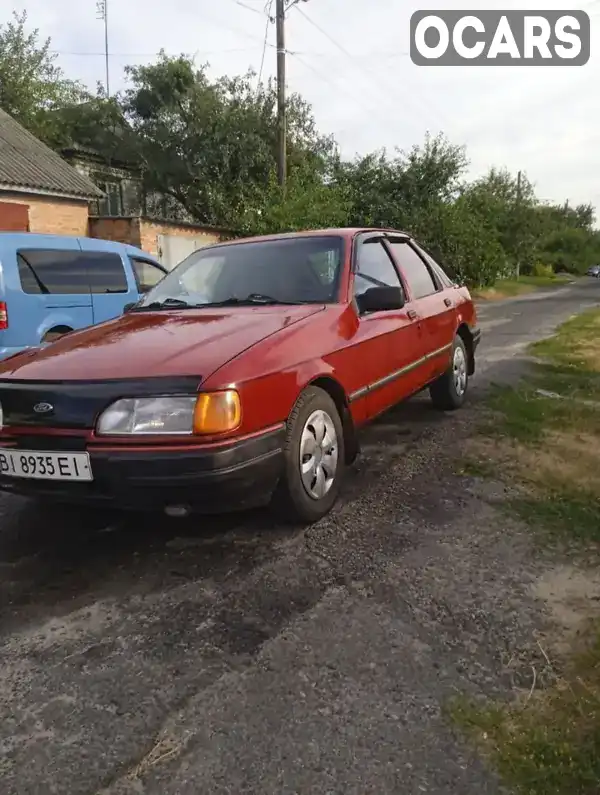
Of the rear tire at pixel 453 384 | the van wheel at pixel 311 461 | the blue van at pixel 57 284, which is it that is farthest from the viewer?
the blue van at pixel 57 284

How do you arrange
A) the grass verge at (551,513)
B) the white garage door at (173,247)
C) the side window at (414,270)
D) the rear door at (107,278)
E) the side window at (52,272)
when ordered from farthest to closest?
the white garage door at (173,247), the rear door at (107,278), the side window at (52,272), the side window at (414,270), the grass verge at (551,513)

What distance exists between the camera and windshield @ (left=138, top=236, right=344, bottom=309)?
13.2ft

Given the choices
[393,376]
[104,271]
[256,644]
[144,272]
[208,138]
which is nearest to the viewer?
[256,644]

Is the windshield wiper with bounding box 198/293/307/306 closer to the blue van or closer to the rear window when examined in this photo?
the blue van

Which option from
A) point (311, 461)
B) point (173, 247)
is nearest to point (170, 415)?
point (311, 461)

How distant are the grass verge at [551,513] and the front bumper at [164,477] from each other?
1.25m

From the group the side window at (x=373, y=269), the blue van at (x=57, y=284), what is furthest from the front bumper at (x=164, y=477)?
the blue van at (x=57, y=284)

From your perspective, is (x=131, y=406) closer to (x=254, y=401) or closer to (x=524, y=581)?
(x=254, y=401)

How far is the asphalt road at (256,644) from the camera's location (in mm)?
1797

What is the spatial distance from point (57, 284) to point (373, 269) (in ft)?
14.0

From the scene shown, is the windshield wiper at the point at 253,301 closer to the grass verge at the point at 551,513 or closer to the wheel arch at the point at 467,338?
the grass verge at the point at 551,513

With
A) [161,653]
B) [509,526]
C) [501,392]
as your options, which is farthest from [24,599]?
[501,392]

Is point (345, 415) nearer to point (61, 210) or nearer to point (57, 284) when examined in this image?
point (57, 284)

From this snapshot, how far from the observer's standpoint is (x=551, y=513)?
11.6 ft
